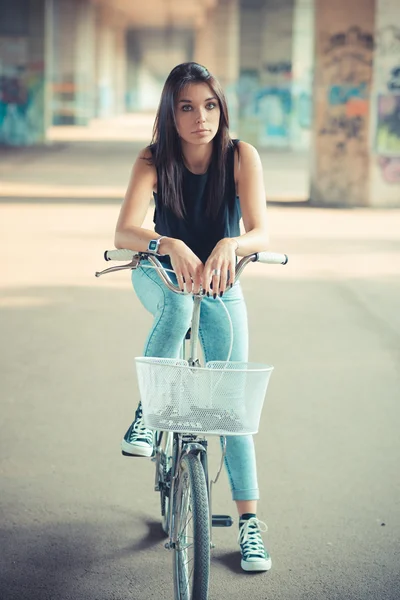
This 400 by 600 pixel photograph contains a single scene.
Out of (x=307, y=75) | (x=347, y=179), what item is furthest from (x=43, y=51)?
(x=347, y=179)

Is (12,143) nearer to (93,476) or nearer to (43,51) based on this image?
(43,51)

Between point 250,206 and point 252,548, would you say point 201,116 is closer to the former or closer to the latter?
point 250,206

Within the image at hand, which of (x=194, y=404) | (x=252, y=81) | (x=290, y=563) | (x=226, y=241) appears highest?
(x=252, y=81)

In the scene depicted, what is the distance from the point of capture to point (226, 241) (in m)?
3.19

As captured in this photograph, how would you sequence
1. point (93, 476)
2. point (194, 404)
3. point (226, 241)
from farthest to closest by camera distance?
point (93, 476) < point (226, 241) < point (194, 404)

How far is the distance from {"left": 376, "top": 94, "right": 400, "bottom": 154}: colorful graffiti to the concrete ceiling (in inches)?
1292

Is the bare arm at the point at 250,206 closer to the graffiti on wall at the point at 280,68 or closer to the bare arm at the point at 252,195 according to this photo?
the bare arm at the point at 252,195

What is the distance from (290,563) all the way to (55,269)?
6914 mm

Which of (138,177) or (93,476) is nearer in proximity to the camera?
(138,177)

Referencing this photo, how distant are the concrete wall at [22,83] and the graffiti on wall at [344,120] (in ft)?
67.7

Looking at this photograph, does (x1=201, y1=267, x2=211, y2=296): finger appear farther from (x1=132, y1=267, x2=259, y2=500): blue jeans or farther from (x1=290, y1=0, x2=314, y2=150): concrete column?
(x1=290, y1=0, x2=314, y2=150): concrete column

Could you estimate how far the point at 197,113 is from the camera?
3408 mm

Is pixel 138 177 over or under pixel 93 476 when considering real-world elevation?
over

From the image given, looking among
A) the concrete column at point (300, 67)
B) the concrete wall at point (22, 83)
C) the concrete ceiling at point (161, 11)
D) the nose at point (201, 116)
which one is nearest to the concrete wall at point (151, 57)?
the concrete ceiling at point (161, 11)
